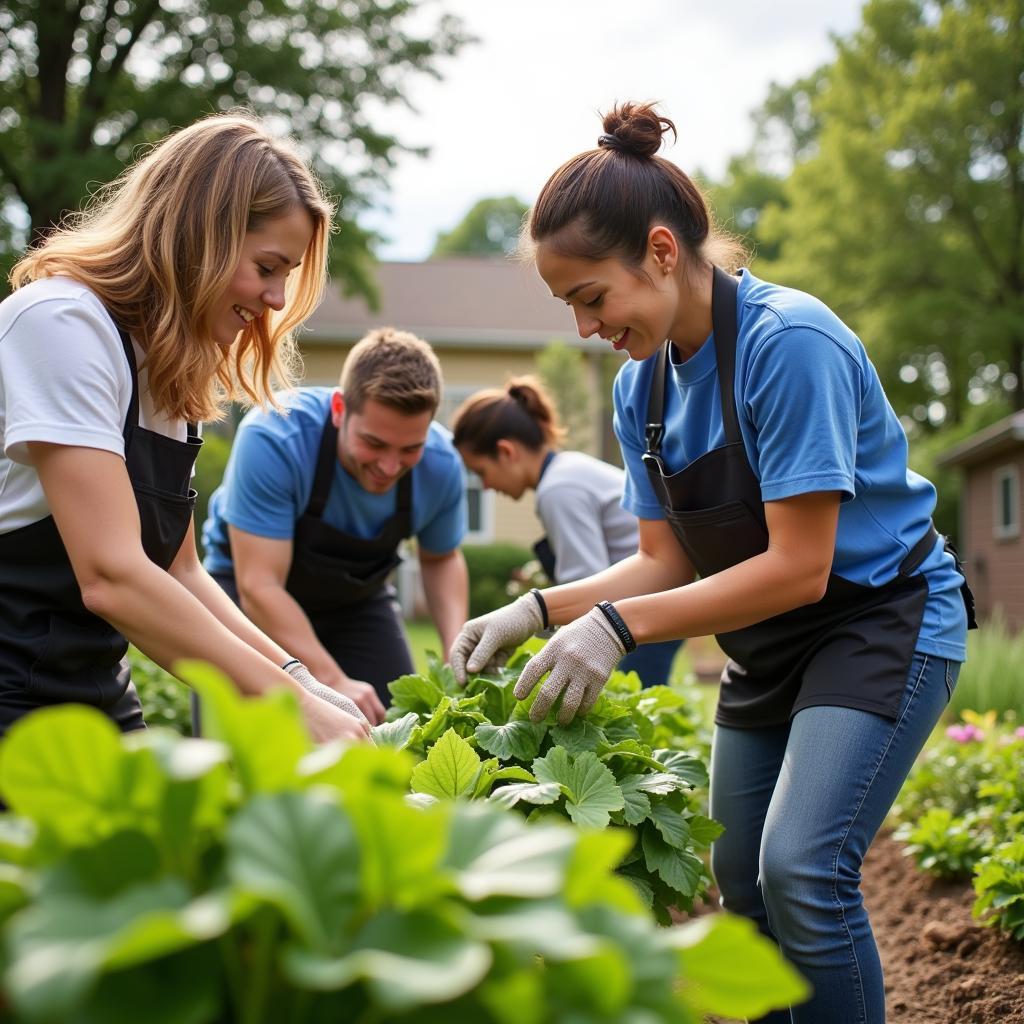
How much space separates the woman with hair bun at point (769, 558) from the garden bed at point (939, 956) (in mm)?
848

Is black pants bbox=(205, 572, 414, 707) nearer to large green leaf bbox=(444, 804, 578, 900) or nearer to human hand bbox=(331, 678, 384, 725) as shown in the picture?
human hand bbox=(331, 678, 384, 725)

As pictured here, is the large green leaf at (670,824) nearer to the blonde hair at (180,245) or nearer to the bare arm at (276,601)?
the blonde hair at (180,245)

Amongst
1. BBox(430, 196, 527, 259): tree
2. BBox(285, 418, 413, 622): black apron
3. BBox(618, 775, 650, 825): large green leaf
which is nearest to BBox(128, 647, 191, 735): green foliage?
BBox(285, 418, 413, 622): black apron

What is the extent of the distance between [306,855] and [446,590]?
3.59 meters

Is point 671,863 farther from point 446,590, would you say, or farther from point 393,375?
point 446,590

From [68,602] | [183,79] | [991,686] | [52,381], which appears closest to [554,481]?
[68,602]

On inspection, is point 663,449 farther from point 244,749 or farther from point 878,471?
point 244,749

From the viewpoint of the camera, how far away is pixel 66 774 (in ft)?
2.87

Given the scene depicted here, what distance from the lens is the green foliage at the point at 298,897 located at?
0.77 metres

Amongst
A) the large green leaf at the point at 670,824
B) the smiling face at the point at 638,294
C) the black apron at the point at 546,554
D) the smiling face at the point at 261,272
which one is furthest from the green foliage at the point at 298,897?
the black apron at the point at 546,554

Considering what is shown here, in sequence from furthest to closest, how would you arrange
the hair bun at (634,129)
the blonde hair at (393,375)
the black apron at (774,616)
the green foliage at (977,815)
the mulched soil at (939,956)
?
the blonde hair at (393,375) < the green foliage at (977,815) < the mulched soil at (939,956) < the hair bun at (634,129) < the black apron at (774,616)

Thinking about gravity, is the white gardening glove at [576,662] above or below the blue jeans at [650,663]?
above

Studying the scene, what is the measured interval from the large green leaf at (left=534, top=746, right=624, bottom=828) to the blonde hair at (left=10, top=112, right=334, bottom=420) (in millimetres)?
1029

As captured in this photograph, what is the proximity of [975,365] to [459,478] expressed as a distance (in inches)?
1009
